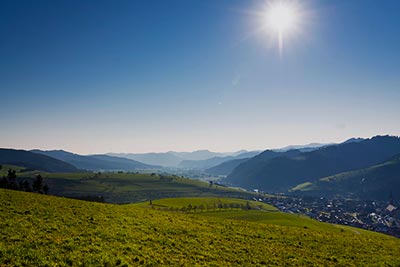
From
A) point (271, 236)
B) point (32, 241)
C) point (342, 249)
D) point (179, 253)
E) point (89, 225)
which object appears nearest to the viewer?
point (32, 241)

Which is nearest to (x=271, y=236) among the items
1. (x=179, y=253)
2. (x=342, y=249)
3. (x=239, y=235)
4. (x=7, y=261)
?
(x=239, y=235)

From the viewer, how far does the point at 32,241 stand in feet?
64.7

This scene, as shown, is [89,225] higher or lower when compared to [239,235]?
higher

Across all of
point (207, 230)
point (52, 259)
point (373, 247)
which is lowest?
point (373, 247)

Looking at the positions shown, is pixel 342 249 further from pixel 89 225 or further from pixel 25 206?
pixel 25 206

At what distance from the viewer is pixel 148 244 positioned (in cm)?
2366

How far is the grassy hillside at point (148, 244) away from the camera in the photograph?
59.6 ft

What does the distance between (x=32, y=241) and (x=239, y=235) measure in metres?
22.6

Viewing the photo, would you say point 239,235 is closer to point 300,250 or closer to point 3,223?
point 300,250

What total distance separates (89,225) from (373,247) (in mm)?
37015

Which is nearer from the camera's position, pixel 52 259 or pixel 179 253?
pixel 52 259

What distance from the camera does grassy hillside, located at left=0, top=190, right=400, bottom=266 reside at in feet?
59.6

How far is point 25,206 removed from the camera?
32906 mm

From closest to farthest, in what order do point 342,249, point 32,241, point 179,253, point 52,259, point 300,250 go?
1. point 52,259
2. point 32,241
3. point 179,253
4. point 300,250
5. point 342,249
